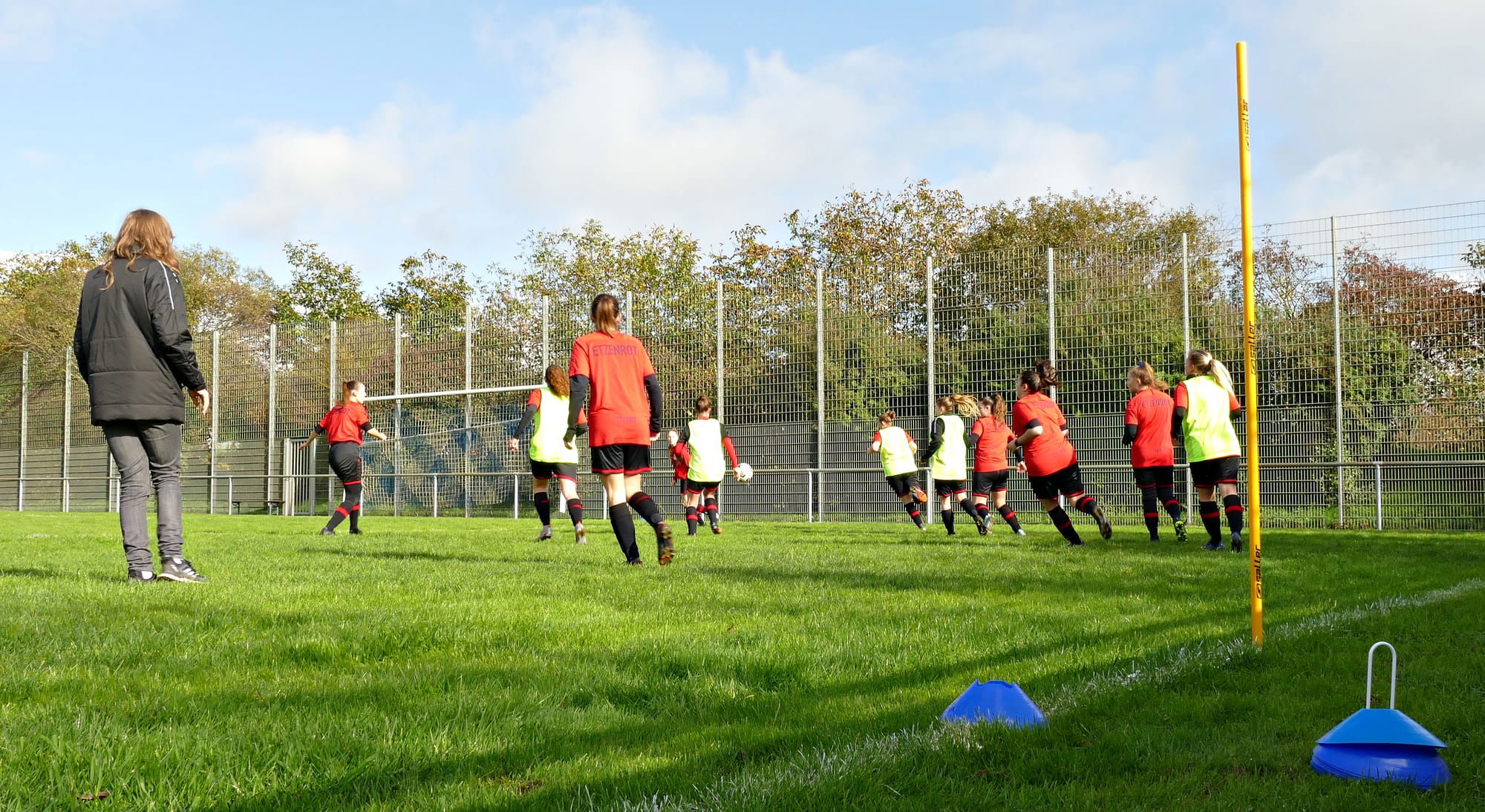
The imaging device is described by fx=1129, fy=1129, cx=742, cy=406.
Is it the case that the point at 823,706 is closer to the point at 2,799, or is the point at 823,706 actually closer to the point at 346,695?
the point at 346,695

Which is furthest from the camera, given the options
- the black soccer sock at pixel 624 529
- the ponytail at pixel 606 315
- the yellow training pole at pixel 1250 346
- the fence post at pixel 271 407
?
the fence post at pixel 271 407

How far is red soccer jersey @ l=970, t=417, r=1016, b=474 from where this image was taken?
1241 centimetres

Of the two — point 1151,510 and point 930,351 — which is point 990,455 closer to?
point 1151,510

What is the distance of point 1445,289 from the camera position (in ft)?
48.0

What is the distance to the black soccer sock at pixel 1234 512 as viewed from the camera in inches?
392

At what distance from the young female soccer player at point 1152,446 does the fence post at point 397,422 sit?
641 inches

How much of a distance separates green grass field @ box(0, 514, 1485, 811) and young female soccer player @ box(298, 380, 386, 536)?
257 inches

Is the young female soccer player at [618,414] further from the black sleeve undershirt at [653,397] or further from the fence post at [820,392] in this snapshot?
the fence post at [820,392]

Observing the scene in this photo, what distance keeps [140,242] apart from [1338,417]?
14.3m

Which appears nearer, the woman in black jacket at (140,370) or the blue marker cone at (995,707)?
the blue marker cone at (995,707)

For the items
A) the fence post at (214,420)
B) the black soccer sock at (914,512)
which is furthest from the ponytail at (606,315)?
the fence post at (214,420)

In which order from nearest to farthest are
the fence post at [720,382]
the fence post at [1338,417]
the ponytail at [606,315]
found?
1. the ponytail at [606,315]
2. the fence post at [1338,417]
3. the fence post at [720,382]

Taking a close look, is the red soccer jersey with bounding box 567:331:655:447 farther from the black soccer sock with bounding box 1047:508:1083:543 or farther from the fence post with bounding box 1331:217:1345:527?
the fence post with bounding box 1331:217:1345:527

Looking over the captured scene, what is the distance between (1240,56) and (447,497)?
2024 centimetres
